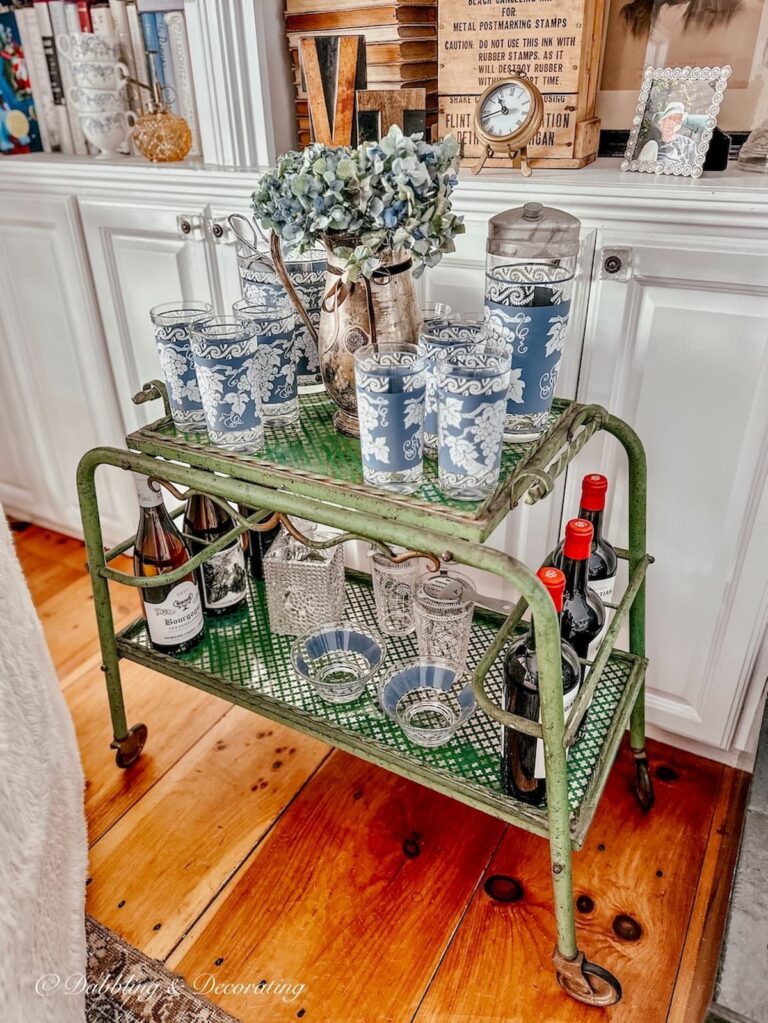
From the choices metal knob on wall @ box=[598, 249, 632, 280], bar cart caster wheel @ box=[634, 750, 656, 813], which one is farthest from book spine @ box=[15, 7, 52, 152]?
bar cart caster wheel @ box=[634, 750, 656, 813]

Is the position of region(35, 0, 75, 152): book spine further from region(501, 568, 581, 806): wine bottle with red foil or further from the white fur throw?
region(501, 568, 581, 806): wine bottle with red foil

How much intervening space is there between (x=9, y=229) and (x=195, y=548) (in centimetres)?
77

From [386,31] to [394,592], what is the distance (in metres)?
0.82

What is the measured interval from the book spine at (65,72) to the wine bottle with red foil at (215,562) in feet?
2.58

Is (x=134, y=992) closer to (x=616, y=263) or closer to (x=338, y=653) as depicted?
(x=338, y=653)

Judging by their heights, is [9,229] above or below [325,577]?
above

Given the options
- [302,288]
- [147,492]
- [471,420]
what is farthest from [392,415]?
[147,492]

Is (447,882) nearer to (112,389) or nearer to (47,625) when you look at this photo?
(47,625)

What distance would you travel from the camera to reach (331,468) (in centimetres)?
90

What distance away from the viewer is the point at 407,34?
1134 mm

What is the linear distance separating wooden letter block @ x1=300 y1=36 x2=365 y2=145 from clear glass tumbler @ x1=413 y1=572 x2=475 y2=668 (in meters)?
0.65

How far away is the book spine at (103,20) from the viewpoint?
1400 millimetres

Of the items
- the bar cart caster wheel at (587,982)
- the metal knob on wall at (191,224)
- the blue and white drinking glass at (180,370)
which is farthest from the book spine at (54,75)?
the bar cart caster wheel at (587,982)

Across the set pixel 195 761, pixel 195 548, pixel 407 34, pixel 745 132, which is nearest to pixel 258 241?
pixel 407 34
